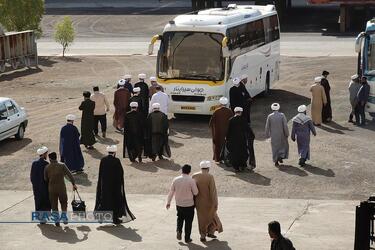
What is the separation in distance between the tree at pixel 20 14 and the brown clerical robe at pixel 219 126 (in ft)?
83.8

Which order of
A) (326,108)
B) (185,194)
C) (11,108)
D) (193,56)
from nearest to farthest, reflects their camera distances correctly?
1. (185,194)
2. (11,108)
3. (326,108)
4. (193,56)

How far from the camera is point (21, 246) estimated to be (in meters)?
15.4

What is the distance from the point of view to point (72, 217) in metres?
16.6

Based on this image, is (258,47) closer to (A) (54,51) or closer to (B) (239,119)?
(B) (239,119)

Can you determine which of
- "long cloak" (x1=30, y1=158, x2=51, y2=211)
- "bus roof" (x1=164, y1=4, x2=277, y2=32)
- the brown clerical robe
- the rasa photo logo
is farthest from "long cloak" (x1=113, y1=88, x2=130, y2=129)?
"long cloak" (x1=30, y1=158, x2=51, y2=211)

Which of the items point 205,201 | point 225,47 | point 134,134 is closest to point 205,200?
point 205,201

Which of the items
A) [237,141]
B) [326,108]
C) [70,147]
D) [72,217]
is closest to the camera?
[72,217]

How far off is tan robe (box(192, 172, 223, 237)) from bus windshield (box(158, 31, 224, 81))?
11182 mm

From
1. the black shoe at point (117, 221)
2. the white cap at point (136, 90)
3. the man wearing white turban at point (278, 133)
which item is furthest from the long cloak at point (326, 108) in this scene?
the black shoe at point (117, 221)

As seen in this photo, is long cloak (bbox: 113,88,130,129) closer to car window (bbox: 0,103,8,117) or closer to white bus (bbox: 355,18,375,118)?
car window (bbox: 0,103,8,117)

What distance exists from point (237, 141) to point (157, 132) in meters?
2.23

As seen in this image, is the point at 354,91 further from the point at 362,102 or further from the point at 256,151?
the point at 256,151

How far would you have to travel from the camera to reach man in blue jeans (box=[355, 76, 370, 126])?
25.2 metres

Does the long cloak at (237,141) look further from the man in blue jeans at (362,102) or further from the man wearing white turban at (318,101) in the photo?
the man in blue jeans at (362,102)
